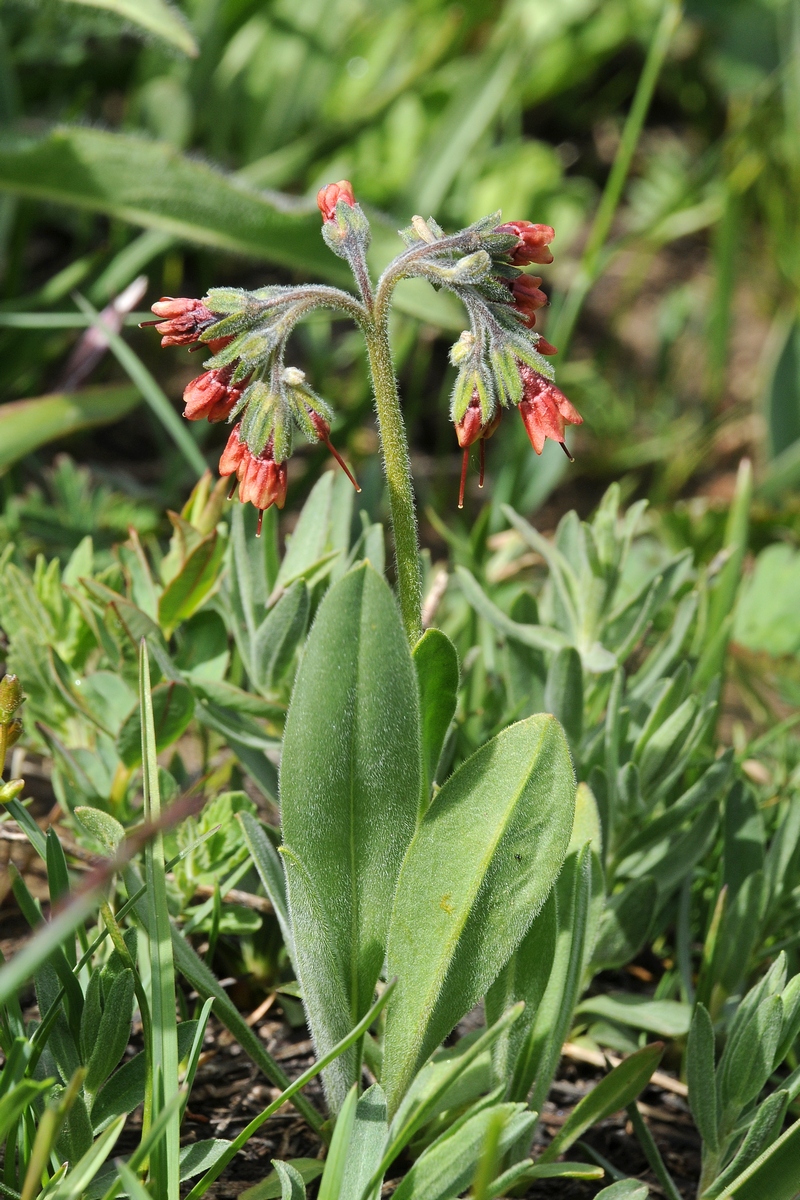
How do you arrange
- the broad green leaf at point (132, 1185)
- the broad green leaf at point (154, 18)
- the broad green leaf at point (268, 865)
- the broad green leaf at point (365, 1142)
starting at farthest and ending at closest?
1. the broad green leaf at point (154, 18)
2. the broad green leaf at point (268, 865)
3. the broad green leaf at point (365, 1142)
4. the broad green leaf at point (132, 1185)

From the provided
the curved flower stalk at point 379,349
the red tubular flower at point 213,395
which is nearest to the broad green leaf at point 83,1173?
the curved flower stalk at point 379,349

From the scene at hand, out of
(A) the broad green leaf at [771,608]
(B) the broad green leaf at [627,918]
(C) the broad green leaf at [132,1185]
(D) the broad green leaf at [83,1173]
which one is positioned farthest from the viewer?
(A) the broad green leaf at [771,608]

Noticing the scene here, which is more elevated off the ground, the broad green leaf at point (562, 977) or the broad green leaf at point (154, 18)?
the broad green leaf at point (154, 18)

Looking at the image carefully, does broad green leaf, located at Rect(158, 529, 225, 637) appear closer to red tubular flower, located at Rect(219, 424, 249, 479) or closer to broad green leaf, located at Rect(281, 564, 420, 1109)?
red tubular flower, located at Rect(219, 424, 249, 479)

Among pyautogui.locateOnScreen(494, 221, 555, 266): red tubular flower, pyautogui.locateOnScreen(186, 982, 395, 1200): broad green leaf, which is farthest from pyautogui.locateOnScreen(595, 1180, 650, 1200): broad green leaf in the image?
pyautogui.locateOnScreen(494, 221, 555, 266): red tubular flower

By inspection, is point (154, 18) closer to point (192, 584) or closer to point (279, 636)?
point (192, 584)

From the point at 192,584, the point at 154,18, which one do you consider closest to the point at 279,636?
the point at 192,584

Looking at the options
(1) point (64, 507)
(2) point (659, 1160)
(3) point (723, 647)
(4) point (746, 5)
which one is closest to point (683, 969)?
(2) point (659, 1160)

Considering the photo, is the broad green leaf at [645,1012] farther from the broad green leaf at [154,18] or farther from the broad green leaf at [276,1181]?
the broad green leaf at [154,18]
